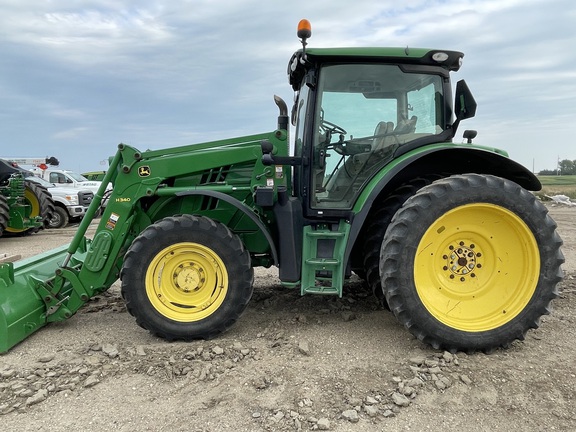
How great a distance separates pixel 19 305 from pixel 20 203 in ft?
27.7

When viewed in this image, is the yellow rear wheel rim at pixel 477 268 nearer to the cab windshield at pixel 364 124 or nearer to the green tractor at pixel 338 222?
the green tractor at pixel 338 222

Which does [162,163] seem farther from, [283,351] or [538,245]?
[538,245]

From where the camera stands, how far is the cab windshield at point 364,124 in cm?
397

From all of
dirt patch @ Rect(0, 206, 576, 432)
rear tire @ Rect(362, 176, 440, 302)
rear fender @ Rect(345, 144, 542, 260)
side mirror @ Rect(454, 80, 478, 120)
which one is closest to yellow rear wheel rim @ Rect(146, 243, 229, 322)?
dirt patch @ Rect(0, 206, 576, 432)

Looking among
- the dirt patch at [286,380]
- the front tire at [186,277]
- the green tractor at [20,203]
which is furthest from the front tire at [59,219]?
the front tire at [186,277]

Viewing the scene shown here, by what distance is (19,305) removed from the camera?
373 cm

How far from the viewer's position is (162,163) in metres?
4.05

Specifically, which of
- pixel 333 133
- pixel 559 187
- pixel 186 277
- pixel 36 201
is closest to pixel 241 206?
pixel 186 277

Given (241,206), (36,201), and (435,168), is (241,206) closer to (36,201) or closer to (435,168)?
(435,168)

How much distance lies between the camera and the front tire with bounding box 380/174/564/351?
3418mm

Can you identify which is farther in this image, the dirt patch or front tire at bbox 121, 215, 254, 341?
front tire at bbox 121, 215, 254, 341

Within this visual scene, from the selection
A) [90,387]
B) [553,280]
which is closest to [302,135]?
[553,280]

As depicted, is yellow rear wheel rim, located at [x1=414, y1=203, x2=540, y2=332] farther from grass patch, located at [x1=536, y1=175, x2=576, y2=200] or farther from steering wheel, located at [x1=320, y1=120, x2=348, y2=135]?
grass patch, located at [x1=536, y1=175, x2=576, y2=200]

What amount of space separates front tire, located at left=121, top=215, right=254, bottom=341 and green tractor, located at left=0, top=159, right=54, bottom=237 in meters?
8.08
